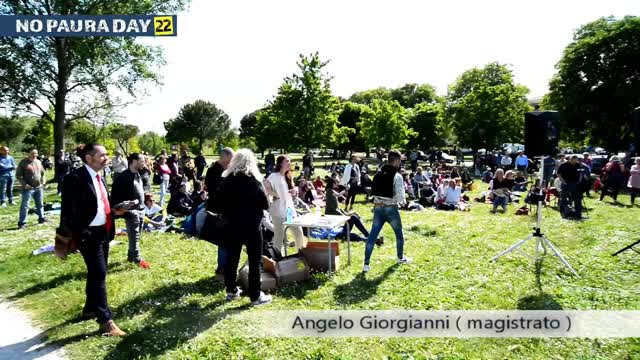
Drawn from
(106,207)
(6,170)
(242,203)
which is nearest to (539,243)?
(242,203)

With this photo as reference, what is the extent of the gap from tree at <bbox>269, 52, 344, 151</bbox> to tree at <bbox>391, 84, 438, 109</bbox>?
5158cm

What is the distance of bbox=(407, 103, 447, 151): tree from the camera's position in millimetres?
57312

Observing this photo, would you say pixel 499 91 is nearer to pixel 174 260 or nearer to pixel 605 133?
pixel 605 133

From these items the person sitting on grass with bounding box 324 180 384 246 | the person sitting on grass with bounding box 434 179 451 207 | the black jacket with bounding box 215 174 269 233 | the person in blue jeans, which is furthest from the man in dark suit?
the person sitting on grass with bounding box 434 179 451 207

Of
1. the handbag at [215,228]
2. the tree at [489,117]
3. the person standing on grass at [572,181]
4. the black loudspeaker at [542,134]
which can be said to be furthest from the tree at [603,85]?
the handbag at [215,228]

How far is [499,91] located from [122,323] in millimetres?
41029

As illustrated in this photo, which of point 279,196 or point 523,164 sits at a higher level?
point 523,164

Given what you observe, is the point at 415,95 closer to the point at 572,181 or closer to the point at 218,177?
the point at 572,181

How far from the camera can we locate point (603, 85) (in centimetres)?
3012

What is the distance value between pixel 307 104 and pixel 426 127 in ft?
94.7

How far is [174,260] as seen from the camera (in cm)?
817

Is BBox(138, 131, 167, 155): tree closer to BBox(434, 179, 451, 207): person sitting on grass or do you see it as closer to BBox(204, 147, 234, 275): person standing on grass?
BBox(434, 179, 451, 207): person sitting on grass

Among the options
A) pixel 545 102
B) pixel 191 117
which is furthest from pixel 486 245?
pixel 191 117
